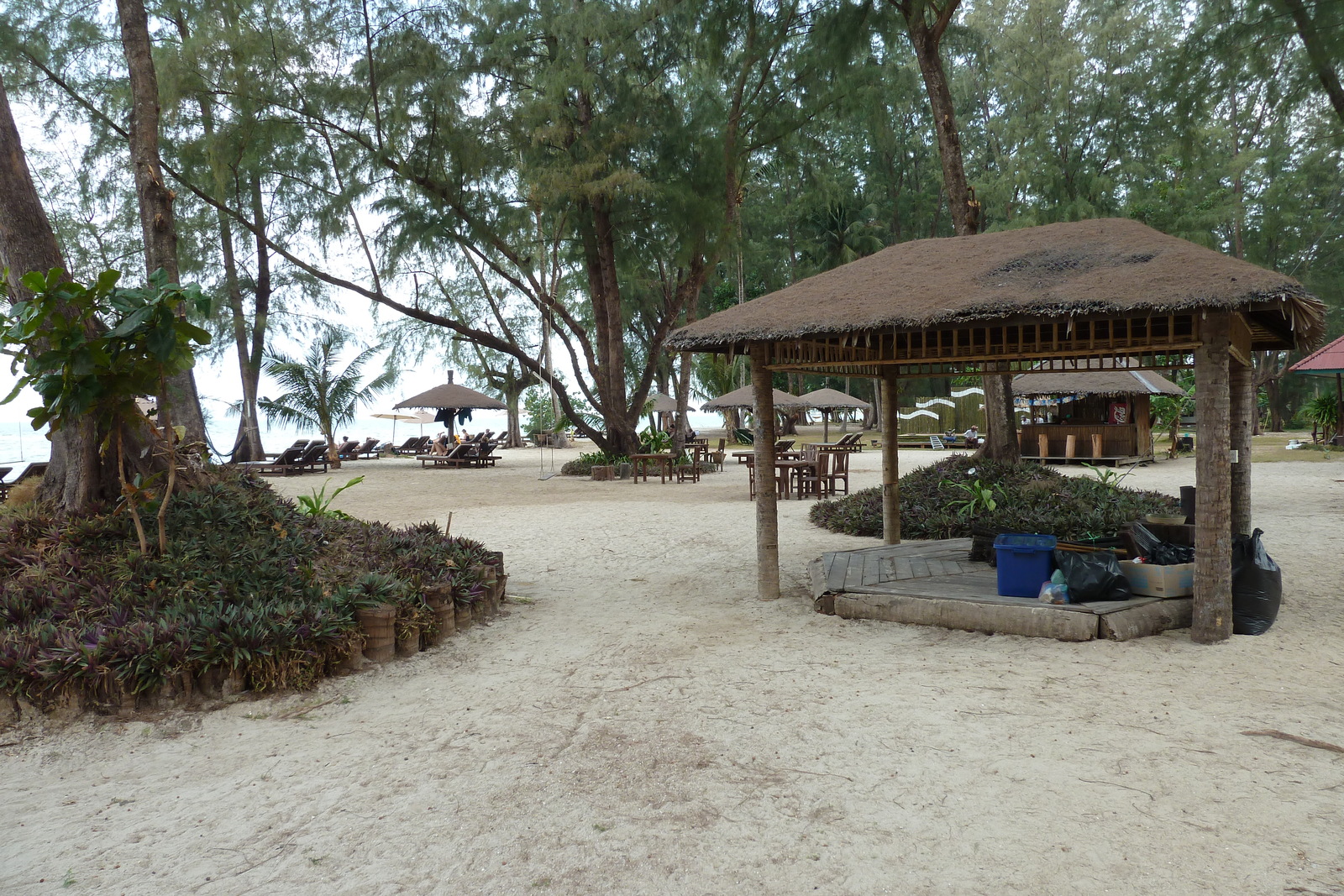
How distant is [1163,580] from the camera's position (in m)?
5.86

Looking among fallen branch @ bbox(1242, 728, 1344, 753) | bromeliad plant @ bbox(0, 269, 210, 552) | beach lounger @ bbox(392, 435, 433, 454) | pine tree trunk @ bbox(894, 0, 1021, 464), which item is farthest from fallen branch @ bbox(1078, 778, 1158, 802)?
beach lounger @ bbox(392, 435, 433, 454)

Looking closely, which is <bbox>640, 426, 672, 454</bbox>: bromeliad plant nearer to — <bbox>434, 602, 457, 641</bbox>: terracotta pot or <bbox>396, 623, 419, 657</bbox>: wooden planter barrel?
<bbox>434, 602, 457, 641</bbox>: terracotta pot

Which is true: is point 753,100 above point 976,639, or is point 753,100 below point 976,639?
above

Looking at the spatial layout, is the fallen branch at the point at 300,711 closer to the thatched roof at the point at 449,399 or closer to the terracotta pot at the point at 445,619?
the terracotta pot at the point at 445,619

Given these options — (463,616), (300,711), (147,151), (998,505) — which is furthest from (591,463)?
(300,711)

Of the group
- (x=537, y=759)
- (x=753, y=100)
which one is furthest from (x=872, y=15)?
(x=537, y=759)

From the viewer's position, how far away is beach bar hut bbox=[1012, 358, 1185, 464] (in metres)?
20.0

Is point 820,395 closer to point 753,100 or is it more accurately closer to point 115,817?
point 753,100

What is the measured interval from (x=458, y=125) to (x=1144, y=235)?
1412 centimetres

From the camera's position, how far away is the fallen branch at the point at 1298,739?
3.67 metres

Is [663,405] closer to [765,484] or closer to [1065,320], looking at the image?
[765,484]

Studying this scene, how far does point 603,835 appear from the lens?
312 centimetres

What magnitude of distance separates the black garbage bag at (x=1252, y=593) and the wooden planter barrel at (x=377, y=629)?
215 inches

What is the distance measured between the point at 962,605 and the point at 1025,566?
0.53 m
